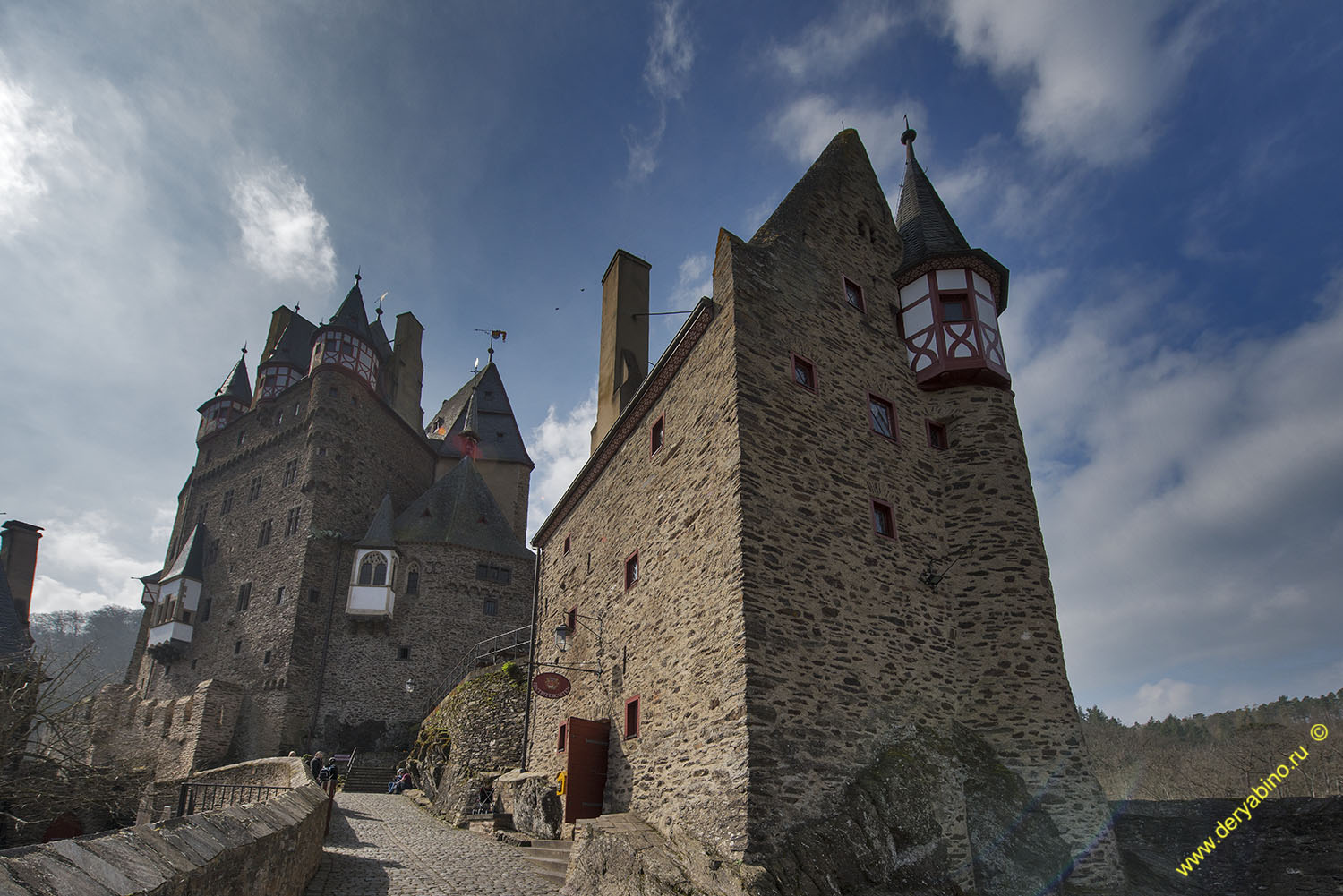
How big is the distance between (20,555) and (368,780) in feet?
95.2

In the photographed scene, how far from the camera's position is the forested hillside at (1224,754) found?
3638cm

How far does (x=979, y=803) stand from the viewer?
38.1 feet

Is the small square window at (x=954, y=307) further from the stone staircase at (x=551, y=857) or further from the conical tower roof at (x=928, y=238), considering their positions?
the stone staircase at (x=551, y=857)

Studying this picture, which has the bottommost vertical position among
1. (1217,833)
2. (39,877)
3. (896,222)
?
(1217,833)

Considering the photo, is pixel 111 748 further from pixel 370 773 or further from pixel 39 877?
pixel 39 877

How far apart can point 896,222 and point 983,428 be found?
6922 millimetres

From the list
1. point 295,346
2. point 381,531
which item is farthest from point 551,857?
point 295,346

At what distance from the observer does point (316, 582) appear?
33094 millimetres

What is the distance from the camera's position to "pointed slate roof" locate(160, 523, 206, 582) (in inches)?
1449

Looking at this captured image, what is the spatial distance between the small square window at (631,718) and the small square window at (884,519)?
506cm

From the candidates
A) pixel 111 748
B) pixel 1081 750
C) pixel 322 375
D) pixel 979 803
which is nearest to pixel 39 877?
pixel 979 803

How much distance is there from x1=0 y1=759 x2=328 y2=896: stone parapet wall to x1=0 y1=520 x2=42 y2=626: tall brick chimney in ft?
145

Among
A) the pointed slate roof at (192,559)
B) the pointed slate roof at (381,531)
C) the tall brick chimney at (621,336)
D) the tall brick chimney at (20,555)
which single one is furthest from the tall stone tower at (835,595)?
the tall brick chimney at (20,555)

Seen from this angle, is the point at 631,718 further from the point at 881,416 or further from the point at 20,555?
the point at 20,555
